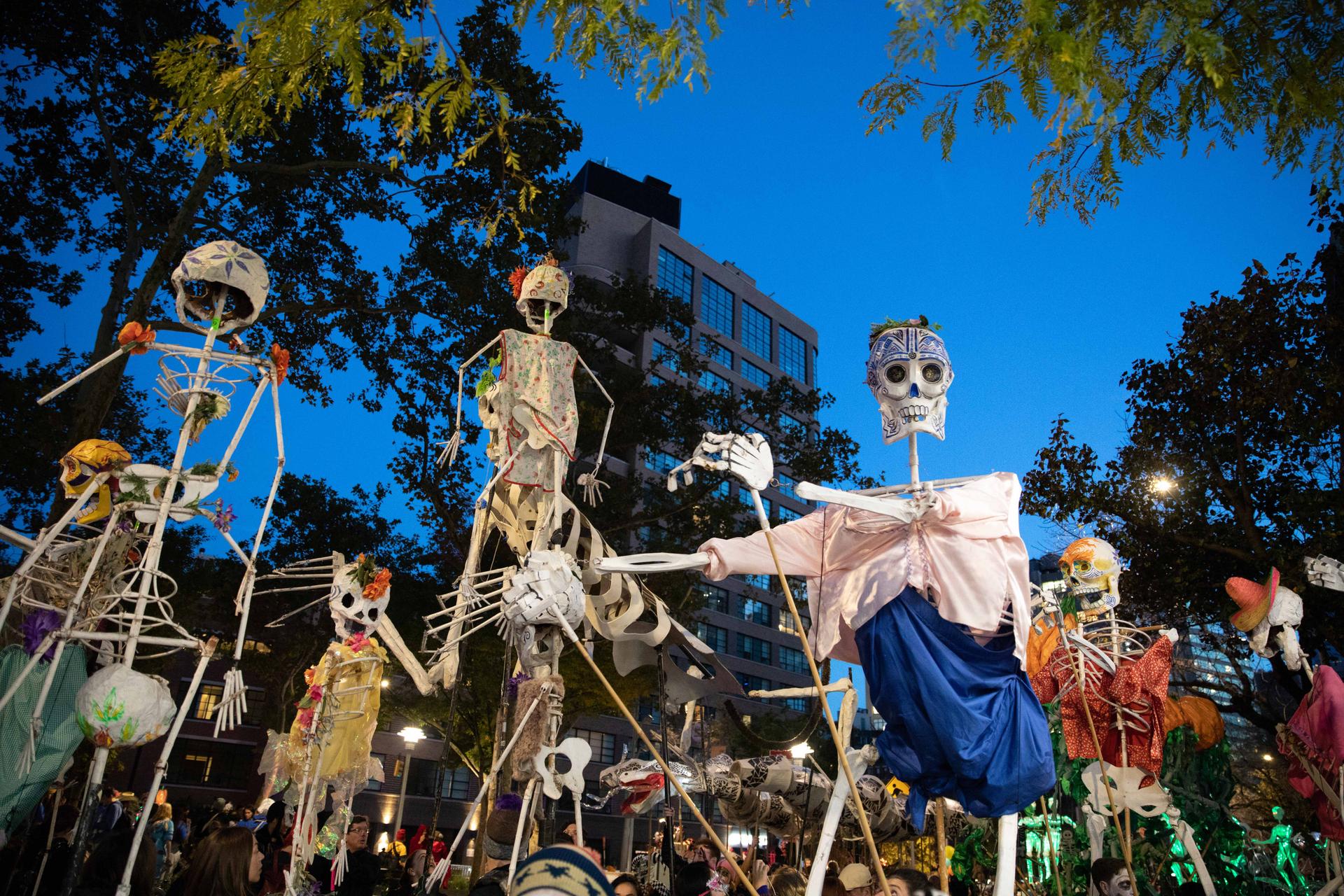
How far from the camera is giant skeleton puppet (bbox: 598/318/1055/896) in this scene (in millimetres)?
3453

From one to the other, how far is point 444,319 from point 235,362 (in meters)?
7.09

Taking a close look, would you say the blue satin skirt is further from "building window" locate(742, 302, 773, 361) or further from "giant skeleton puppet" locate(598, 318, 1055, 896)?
"building window" locate(742, 302, 773, 361)

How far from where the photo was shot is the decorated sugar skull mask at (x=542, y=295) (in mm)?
6488

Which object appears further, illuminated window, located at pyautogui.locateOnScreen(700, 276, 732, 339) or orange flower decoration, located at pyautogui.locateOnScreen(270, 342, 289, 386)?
illuminated window, located at pyautogui.locateOnScreen(700, 276, 732, 339)

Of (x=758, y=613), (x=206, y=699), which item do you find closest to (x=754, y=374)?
(x=758, y=613)

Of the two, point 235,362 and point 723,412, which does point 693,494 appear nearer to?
point 723,412

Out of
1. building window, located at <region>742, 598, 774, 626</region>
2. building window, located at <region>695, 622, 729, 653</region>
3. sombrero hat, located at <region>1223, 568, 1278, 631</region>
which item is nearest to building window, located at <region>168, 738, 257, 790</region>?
building window, located at <region>695, 622, 729, 653</region>

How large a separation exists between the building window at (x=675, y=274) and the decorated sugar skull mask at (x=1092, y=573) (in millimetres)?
32565

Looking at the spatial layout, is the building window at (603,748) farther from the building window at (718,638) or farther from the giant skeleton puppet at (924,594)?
the giant skeleton puppet at (924,594)

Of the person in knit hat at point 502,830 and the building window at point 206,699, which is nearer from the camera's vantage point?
the person in knit hat at point 502,830

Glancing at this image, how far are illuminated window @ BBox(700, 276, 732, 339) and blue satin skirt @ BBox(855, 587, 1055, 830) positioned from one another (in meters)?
37.4

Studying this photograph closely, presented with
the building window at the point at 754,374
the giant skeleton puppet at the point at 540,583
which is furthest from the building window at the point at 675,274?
the giant skeleton puppet at the point at 540,583

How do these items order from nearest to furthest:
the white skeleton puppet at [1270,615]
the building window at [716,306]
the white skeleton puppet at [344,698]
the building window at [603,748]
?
the white skeleton puppet at [1270,615] → the white skeleton puppet at [344,698] → the building window at [603,748] → the building window at [716,306]

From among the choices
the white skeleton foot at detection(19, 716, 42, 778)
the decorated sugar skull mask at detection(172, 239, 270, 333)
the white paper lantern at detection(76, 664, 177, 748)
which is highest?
the decorated sugar skull mask at detection(172, 239, 270, 333)
